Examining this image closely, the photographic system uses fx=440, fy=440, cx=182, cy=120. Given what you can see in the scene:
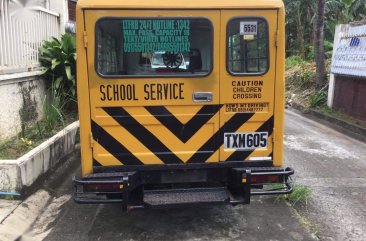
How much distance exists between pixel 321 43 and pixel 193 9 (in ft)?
33.9

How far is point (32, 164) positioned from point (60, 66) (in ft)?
12.1

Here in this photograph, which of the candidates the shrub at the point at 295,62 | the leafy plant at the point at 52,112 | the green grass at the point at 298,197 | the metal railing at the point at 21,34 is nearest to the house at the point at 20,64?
the metal railing at the point at 21,34

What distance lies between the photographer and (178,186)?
4.60 m

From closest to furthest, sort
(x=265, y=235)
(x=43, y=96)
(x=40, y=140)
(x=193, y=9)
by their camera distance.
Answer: (x=193, y=9)
(x=265, y=235)
(x=40, y=140)
(x=43, y=96)

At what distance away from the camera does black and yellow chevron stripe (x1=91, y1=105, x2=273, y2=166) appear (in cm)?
434

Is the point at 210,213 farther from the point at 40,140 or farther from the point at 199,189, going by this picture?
the point at 40,140

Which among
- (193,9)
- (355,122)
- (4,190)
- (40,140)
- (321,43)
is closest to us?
(193,9)

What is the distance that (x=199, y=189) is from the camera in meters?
4.55

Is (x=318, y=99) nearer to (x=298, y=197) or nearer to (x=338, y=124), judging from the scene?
(x=338, y=124)

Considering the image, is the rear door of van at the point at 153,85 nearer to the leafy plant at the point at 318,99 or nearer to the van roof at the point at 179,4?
the van roof at the point at 179,4

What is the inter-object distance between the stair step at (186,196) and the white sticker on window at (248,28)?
5.27 ft

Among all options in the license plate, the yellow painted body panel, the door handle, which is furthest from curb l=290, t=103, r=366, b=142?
the door handle

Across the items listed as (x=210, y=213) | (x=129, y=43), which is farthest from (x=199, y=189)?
(x=129, y=43)

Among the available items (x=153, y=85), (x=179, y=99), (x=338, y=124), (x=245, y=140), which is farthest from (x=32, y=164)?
(x=338, y=124)
